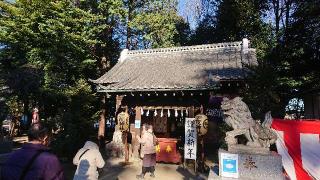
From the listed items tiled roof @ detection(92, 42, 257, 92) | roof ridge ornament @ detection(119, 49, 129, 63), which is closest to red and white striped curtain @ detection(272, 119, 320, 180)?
tiled roof @ detection(92, 42, 257, 92)

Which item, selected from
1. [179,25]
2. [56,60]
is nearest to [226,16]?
[179,25]

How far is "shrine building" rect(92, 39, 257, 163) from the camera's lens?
13297mm

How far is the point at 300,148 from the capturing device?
7.96 m

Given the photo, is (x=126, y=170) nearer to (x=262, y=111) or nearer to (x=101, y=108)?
(x=262, y=111)

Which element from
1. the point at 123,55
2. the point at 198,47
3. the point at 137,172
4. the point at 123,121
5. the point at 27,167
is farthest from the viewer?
the point at 123,55

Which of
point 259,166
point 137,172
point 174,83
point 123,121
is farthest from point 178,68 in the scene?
point 259,166

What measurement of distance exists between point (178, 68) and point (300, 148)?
881 cm

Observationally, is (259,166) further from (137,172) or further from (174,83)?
(174,83)

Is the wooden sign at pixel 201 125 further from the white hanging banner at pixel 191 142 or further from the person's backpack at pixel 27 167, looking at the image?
the person's backpack at pixel 27 167

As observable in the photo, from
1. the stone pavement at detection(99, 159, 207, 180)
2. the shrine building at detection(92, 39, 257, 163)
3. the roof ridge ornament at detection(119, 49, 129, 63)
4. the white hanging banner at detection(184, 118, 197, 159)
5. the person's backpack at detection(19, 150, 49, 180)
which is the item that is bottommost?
the stone pavement at detection(99, 159, 207, 180)

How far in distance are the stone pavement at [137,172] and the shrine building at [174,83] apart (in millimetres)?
1113

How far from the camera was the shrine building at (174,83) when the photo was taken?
1330 centimetres

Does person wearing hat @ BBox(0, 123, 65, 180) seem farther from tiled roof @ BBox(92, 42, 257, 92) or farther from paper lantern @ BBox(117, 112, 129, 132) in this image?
paper lantern @ BBox(117, 112, 129, 132)

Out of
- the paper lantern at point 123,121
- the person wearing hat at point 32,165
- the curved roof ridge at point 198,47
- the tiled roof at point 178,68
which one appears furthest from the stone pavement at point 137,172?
the person wearing hat at point 32,165
